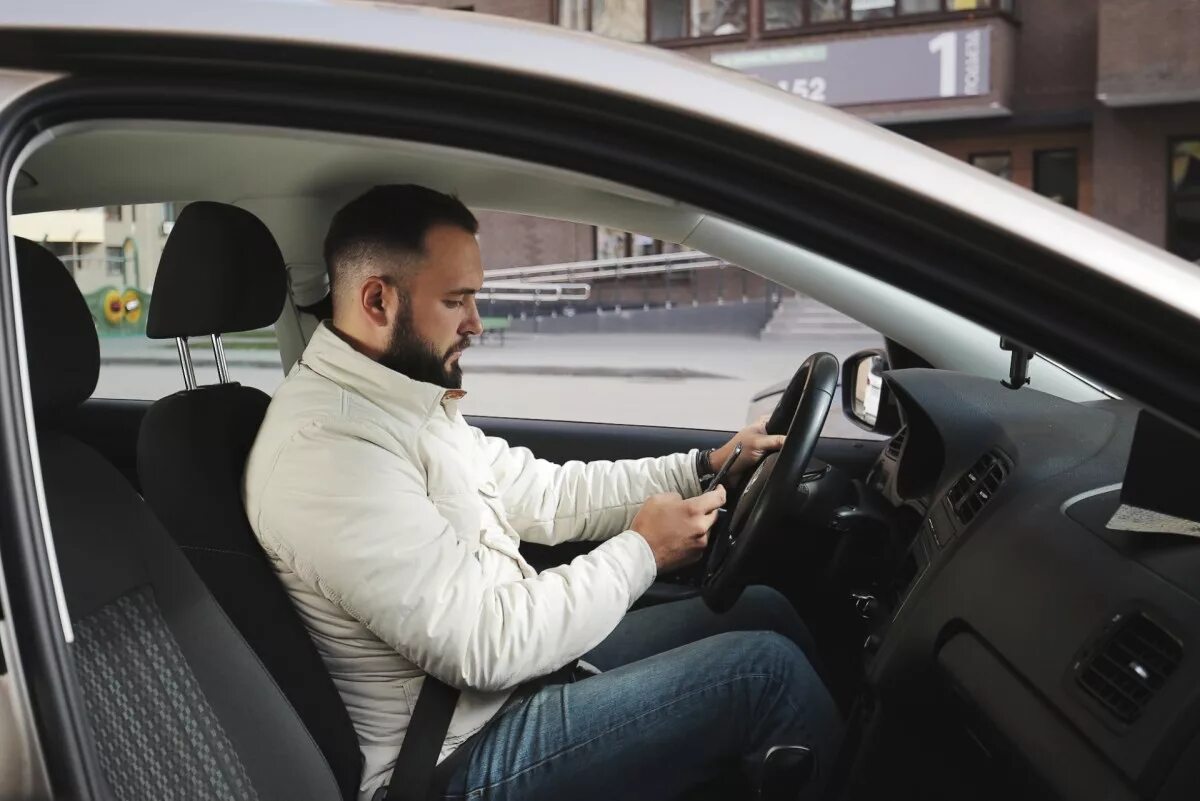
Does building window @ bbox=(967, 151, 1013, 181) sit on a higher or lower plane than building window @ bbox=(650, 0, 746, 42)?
lower

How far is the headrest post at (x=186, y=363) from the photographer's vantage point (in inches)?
75.2

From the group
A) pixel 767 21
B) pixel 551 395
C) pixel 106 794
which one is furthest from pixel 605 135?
pixel 767 21

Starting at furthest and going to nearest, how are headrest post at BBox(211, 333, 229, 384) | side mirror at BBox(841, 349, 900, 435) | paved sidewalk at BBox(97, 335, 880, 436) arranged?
paved sidewalk at BBox(97, 335, 880, 436) < side mirror at BBox(841, 349, 900, 435) < headrest post at BBox(211, 333, 229, 384)

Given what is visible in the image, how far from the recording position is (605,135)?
2.81 feet

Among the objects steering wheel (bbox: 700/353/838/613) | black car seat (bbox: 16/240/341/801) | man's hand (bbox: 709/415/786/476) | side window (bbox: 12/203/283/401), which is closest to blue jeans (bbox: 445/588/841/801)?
steering wheel (bbox: 700/353/838/613)

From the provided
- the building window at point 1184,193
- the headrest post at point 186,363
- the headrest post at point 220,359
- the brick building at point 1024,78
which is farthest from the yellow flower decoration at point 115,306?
the building window at point 1184,193

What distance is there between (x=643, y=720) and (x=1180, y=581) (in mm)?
678

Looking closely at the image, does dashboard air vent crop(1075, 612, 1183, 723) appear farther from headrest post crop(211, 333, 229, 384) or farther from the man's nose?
headrest post crop(211, 333, 229, 384)

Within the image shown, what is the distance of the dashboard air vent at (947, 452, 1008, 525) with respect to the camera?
158cm

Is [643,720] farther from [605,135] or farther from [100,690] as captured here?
[605,135]

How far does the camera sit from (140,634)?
3.78 ft

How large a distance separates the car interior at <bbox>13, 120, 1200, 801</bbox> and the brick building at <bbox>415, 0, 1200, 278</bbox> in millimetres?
11405

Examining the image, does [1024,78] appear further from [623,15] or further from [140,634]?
[140,634]

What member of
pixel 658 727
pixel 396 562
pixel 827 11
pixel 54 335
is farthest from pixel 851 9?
pixel 54 335
